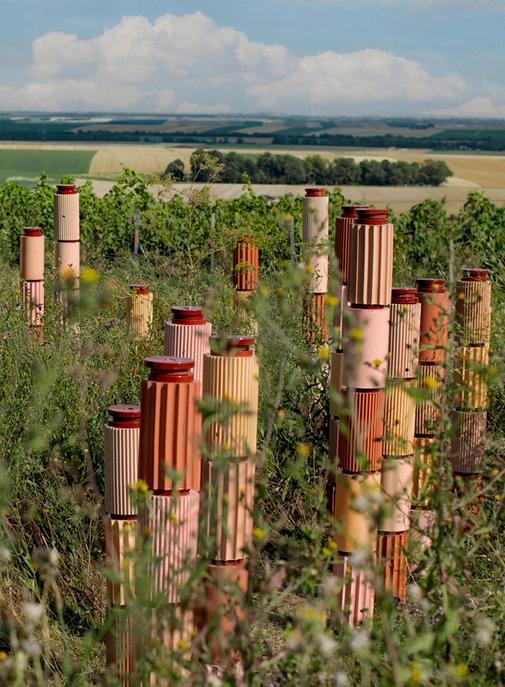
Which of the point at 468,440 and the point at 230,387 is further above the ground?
the point at 230,387

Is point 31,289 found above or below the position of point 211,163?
below

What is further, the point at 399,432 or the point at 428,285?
the point at 428,285

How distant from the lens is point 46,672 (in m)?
3.49

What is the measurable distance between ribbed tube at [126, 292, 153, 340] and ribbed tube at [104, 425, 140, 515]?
3744 millimetres

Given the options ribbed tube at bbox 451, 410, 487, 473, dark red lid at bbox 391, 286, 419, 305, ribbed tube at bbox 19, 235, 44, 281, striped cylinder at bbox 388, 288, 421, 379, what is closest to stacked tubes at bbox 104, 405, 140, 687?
striped cylinder at bbox 388, 288, 421, 379

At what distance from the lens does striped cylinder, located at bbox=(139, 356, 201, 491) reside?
3227mm

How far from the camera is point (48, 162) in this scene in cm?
5459

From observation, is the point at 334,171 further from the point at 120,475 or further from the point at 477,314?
the point at 120,475

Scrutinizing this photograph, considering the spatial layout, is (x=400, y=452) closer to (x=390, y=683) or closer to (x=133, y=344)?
(x=390, y=683)

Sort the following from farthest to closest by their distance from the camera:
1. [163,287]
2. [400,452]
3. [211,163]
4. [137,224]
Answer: [137,224] → [163,287] → [211,163] → [400,452]

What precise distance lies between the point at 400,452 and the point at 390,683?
2.19 m

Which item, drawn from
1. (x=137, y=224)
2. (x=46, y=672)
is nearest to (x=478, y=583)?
(x=46, y=672)

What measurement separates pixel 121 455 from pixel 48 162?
52776 mm

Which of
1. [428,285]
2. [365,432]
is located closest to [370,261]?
[365,432]
